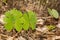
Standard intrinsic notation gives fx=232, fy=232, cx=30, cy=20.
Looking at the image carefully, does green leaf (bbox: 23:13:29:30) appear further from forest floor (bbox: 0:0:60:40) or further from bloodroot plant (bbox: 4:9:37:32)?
forest floor (bbox: 0:0:60:40)

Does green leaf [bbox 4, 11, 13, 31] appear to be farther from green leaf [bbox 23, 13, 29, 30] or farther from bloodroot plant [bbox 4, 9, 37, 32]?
green leaf [bbox 23, 13, 29, 30]

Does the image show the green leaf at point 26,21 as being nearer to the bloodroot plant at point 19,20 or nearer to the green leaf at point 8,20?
the bloodroot plant at point 19,20

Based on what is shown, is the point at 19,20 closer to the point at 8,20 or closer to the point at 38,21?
the point at 8,20

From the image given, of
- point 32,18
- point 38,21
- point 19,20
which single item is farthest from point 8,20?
point 38,21

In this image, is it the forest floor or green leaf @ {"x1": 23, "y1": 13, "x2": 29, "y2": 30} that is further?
the forest floor

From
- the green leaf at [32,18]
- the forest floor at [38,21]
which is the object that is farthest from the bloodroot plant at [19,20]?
the forest floor at [38,21]

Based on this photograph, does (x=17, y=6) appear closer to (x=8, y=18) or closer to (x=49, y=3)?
(x=49, y=3)

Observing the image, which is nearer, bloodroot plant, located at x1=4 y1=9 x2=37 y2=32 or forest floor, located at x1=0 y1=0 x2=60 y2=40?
bloodroot plant, located at x1=4 y1=9 x2=37 y2=32

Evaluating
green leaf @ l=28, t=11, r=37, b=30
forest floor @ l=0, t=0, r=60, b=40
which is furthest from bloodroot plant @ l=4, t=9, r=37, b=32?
forest floor @ l=0, t=0, r=60, b=40

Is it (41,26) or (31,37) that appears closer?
(31,37)

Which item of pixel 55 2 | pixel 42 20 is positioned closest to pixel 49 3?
pixel 55 2
